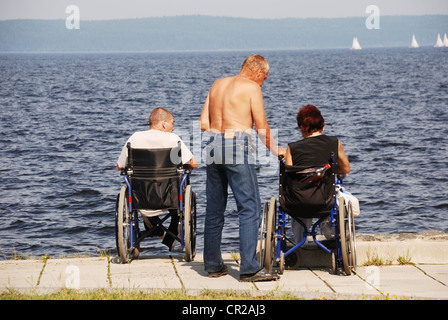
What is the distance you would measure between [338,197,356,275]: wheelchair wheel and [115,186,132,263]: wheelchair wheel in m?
2.10

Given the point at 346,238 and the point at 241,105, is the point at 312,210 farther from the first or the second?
the point at 241,105

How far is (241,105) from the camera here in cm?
622

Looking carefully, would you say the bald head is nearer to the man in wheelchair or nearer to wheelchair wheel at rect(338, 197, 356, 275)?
the man in wheelchair

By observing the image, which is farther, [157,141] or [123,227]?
[157,141]

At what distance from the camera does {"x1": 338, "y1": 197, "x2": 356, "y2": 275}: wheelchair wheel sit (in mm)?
6254

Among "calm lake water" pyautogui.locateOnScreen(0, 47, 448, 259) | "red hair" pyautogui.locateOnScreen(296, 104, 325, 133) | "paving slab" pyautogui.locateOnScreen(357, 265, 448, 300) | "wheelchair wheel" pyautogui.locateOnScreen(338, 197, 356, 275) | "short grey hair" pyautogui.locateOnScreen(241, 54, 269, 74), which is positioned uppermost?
"short grey hair" pyautogui.locateOnScreen(241, 54, 269, 74)

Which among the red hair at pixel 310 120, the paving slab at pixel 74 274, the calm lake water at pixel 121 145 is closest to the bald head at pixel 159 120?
the paving slab at pixel 74 274

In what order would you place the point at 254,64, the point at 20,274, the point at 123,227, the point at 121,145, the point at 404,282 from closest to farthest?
the point at 404,282, the point at 254,64, the point at 20,274, the point at 123,227, the point at 121,145

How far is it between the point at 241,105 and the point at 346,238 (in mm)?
1507

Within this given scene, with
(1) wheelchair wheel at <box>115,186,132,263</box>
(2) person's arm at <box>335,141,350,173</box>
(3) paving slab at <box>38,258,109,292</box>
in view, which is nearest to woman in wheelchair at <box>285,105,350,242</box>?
(2) person's arm at <box>335,141,350,173</box>

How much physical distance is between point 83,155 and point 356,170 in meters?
9.07

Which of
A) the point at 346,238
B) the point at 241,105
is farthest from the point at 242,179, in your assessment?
the point at 346,238

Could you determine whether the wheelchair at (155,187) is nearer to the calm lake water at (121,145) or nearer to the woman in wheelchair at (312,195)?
the woman in wheelchair at (312,195)
